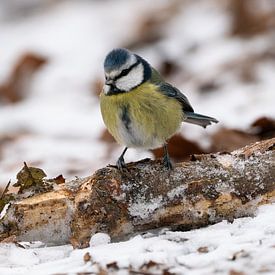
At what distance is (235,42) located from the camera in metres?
6.38

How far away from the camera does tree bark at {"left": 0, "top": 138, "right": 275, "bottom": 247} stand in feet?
9.30

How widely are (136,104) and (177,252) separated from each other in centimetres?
99

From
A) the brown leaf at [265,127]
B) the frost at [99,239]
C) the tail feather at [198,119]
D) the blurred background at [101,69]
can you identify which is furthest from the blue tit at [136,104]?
the brown leaf at [265,127]

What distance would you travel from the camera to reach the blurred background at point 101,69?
4.70 m

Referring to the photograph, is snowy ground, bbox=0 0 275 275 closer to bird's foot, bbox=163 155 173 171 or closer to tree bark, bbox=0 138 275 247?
tree bark, bbox=0 138 275 247

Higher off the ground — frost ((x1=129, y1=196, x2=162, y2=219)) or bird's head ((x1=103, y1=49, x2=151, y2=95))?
bird's head ((x1=103, y1=49, x2=151, y2=95))

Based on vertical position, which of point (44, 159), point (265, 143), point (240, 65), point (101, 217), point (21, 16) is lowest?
point (101, 217)

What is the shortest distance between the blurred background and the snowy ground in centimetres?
1

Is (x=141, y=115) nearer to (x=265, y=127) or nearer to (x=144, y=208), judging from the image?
(x=144, y=208)

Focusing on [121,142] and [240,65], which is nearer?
[121,142]

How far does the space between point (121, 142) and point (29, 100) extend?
270 cm

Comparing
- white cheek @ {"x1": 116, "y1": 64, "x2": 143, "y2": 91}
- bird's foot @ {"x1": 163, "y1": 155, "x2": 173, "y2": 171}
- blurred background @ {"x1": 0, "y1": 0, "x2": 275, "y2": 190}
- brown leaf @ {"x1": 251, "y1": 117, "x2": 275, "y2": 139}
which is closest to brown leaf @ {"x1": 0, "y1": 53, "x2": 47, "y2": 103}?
blurred background @ {"x1": 0, "y1": 0, "x2": 275, "y2": 190}

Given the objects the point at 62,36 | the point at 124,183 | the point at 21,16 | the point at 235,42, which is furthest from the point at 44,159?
the point at 21,16

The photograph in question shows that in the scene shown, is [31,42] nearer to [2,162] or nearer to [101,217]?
[2,162]
